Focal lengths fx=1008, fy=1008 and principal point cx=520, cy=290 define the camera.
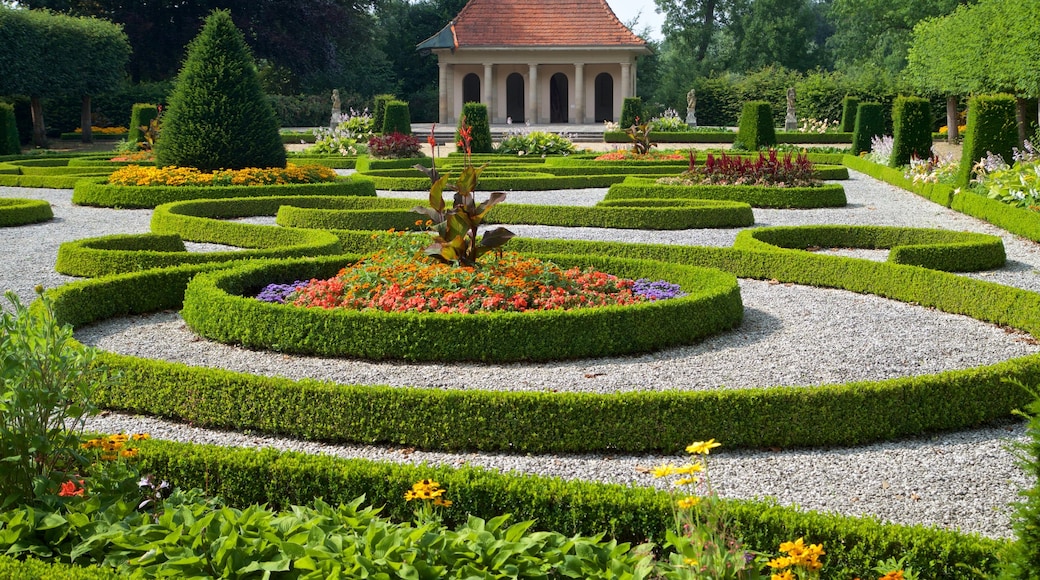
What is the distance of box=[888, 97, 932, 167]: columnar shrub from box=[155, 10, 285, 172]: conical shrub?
41.4 feet

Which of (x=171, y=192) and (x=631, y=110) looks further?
(x=631, y=110)

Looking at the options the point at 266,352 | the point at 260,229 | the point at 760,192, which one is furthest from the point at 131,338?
the point at 760,192

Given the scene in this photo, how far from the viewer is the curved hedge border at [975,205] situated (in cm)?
1293

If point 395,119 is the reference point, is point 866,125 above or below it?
below

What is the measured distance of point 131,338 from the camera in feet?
26.4

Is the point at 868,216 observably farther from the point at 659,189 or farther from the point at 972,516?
the point at 972,516

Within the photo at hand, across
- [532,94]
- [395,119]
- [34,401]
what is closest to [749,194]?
[34,401]

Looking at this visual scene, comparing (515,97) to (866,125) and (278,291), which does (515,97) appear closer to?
(866,125)

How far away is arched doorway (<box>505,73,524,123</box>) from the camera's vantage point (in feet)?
146

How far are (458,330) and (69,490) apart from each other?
361cm

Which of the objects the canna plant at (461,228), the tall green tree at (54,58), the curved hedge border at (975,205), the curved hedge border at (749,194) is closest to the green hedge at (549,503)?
the canna plant at (461,228)

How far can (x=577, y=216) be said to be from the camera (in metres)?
14.3

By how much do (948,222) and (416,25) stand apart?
132ft

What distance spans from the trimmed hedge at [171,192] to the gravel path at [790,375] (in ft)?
14.0
